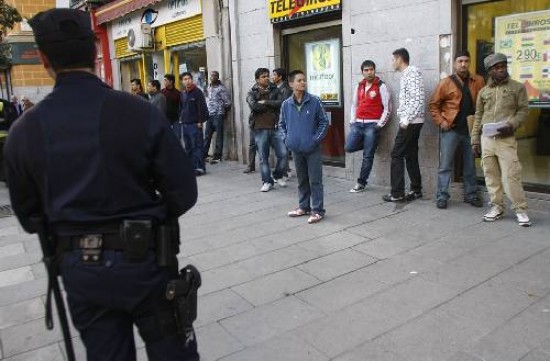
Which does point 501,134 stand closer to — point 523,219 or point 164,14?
point 523,219

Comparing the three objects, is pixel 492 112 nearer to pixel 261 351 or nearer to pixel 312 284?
pixel 312 284

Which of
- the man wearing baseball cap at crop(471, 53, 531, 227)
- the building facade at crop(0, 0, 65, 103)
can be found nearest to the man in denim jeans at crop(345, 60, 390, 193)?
the man wearing baseball cap at crop(471, 53, 531, 227)

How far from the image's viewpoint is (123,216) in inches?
78.5

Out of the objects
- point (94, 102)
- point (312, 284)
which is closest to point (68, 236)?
point (94, 102)

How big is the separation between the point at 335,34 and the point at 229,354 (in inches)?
241

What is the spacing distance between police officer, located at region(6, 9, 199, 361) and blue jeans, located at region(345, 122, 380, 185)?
5.34 meters

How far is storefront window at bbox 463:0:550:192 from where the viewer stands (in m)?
5.88

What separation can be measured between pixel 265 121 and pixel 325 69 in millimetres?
1506

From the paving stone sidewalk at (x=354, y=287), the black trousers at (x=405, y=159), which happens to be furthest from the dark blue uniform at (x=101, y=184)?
the black trousers at (x=405, y=159)

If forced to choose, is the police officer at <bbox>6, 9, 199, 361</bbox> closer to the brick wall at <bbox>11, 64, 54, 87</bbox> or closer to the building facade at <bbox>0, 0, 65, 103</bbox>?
the building facade at <bbox>0, 0, 65, 103</bbox>

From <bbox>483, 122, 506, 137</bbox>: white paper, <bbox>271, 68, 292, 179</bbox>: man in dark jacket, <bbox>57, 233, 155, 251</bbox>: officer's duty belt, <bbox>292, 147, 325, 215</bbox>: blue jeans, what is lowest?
<bbox>292, 147, 325, 215</bbox>: blue jeans

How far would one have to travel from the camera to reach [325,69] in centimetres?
857

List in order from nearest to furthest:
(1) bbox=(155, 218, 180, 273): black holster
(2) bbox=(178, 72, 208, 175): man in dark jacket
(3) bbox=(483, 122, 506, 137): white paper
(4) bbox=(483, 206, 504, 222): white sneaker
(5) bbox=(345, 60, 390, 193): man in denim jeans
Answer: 1. (1) bbox=(155, 218, 180, 273): black holster
2. (3) bbox=(483, 122, 506, 137): white paper
3. (4) bbox=(483, 206, 504, 222): white sneaker
4. (5) bbox=(345, 60, 390, 193): man in denim jeans
5. (2) bbox=(178, 72, 208, 175): man in dark jacket

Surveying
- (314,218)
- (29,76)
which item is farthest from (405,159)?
(29,76)
